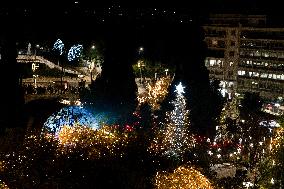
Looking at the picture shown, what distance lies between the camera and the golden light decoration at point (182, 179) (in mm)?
13648

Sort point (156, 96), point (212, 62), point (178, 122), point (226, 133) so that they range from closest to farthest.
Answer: point (178, 122)
point (226, 133)
point (156, 96)
point (212, 62)

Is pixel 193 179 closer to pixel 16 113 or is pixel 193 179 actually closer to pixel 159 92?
pixel 16 113

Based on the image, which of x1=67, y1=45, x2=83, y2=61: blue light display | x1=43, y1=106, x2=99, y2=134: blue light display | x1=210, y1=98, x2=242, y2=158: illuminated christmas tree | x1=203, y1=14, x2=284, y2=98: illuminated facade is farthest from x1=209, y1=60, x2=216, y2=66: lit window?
x1=43, y1=106, x2=99, y2=134: blue light display

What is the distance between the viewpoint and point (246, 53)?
58.9m

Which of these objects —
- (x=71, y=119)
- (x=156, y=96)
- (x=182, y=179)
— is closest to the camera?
(x=182, y=179)

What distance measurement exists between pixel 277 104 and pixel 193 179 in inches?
1614

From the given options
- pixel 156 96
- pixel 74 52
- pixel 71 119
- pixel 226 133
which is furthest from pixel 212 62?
pixel 71 119

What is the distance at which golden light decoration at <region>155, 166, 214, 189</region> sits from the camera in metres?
13.6

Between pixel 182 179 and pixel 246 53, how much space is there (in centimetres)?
4683

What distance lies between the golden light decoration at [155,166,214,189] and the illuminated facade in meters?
42.6

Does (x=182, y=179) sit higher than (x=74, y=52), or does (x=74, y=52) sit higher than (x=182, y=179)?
(x=74, y=52)

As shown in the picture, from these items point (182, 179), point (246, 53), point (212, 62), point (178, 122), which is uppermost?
point (246, 53)

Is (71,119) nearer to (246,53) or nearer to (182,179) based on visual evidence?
(182,179)

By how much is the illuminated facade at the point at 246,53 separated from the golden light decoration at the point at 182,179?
140 feet
